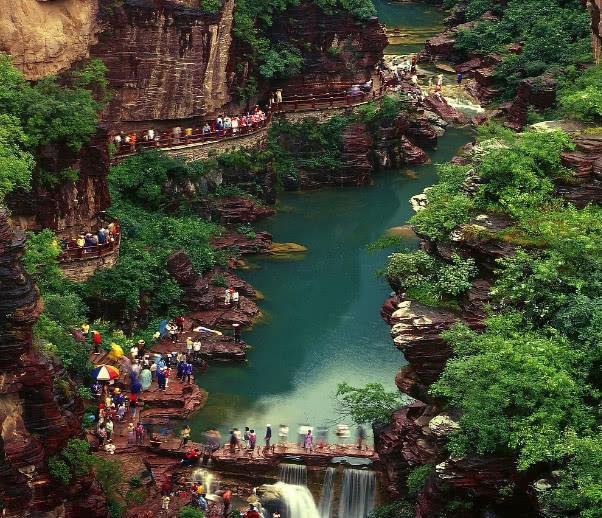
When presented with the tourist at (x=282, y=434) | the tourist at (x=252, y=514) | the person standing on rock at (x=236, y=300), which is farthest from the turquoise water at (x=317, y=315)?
the tourist at (x=252, y=514)

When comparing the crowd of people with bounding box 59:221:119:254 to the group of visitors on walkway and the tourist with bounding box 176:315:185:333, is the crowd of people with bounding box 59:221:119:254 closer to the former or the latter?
the group of visitors on walkway

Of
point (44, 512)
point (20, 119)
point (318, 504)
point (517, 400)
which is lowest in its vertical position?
point (318, 504)

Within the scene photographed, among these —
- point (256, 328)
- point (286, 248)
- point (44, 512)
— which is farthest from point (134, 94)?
point (44, 512)

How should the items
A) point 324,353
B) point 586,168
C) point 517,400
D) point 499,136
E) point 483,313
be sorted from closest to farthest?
point 517,400
point 483,313
point 586,168
point 499,136
point 324,353

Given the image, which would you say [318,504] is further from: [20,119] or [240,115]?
[240,115]

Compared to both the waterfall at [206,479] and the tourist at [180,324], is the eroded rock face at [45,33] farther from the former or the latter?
the waterfall at [206,479]

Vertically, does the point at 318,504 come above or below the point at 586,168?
below
